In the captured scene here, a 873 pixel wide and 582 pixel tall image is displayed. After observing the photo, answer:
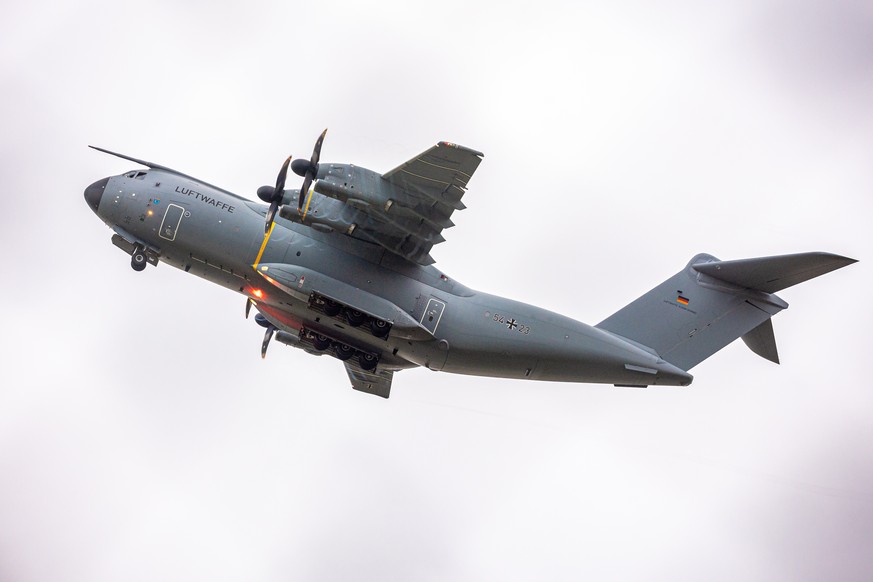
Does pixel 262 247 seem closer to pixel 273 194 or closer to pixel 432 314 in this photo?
pixel 273 194

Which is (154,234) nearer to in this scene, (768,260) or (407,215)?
(407,215)

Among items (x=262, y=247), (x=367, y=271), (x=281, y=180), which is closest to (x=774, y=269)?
(x=367, y=271)

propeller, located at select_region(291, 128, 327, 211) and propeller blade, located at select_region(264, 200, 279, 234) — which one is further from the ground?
propeller, located at select_region(291, 128, 327, 211)

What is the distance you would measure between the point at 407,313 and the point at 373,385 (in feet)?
12.3

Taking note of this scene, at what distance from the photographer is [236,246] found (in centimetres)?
1808

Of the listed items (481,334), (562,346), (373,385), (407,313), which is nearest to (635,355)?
(562,346)

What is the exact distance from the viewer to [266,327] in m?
20.8

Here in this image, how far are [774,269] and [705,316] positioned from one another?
178 centimetres

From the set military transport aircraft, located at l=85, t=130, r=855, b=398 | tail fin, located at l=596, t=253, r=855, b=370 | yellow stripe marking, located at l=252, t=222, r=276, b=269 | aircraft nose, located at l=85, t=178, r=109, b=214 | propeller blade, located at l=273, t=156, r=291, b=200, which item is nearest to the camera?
propeller blade, located at l=273, t=156, r=291, b=200

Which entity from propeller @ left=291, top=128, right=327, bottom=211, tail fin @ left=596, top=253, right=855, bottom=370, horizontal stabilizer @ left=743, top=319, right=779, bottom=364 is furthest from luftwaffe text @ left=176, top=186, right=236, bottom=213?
horizontal stabilizer @ left=743, top=319, right=779, bottom=364

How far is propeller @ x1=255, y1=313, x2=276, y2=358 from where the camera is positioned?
20406 millimetres

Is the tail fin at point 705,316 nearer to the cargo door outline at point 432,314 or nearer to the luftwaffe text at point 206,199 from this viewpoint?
the cargo door outline at point 432,314

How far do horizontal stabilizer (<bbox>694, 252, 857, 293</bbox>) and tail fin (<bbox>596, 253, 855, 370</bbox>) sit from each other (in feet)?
0.07

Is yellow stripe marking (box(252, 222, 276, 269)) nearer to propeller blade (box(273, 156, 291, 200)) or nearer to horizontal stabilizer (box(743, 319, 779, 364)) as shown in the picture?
propeller blade (box(273, 156, 291, 200))
